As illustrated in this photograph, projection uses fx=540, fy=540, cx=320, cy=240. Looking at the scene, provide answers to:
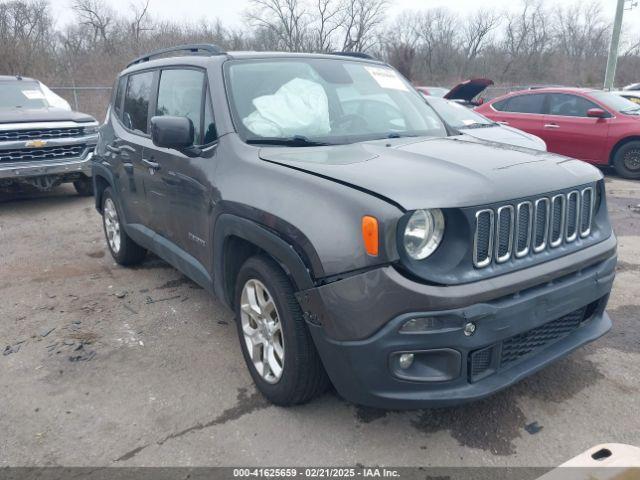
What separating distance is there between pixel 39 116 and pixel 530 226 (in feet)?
24.8

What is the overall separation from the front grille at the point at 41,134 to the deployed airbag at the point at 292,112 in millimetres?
5650

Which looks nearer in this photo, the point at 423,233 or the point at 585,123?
the point at 423,233

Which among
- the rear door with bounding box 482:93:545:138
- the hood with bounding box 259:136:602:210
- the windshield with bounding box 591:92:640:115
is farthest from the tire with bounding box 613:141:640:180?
the hood with bounding box 259:136:602:210

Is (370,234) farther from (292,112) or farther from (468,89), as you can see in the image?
(468,89)

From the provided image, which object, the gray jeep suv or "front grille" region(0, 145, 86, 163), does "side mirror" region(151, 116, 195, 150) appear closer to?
the gray jeep suv

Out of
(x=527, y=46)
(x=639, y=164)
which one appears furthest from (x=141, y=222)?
(x=527, y=46)

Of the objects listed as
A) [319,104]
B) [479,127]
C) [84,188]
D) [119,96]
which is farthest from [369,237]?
[84,188]

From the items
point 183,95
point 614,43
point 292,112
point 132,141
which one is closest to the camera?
point 292,112

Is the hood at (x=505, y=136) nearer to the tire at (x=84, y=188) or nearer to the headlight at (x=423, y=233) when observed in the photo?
the headlight at (x=423, y=233)

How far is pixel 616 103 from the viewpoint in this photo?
975 cm

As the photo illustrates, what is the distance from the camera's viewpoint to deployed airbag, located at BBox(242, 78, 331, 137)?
322 centimetres

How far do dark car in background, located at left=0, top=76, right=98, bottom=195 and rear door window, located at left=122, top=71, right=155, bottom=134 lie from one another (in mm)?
3427

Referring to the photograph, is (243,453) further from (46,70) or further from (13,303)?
(46,70)

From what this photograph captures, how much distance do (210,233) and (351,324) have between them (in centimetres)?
128
